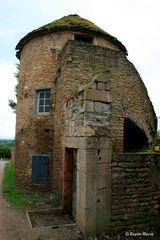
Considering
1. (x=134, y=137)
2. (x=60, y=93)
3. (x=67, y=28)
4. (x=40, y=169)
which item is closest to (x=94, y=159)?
(x=60, y=93)

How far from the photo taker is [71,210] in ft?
24.5

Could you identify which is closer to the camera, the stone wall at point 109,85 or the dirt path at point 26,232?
the dirt path at point 26,232

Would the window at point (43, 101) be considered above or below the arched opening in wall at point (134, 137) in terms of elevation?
above

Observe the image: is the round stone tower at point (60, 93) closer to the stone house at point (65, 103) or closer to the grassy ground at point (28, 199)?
the stone house at point (65, 103)

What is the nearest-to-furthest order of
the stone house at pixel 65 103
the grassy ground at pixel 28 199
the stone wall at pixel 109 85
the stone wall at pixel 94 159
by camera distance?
the stone wall at pixel 94 159
the stone house at pixel 65 103
the grassy ground at pixel 28 199
the stone wall at pixel 109 85

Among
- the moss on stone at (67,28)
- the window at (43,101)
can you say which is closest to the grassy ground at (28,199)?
the window at (43,101)

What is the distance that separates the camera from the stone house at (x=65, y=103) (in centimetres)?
767

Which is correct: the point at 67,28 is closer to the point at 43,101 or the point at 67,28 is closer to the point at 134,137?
the point at 43,101

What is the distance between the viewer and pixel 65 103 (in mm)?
8133

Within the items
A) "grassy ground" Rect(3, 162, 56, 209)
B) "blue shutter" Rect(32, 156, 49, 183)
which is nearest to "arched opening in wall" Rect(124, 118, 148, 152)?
"blue shutter" Rect(32, 156, 49, 183)

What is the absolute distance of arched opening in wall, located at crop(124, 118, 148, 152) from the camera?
1036 centimetres

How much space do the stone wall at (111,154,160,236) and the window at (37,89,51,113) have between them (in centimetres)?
585

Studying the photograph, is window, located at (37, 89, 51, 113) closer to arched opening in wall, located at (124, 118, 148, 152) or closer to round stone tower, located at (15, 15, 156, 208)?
round stone tower, located at (15, 15, 156, 208)

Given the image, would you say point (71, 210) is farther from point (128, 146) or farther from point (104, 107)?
point (128, 146)
